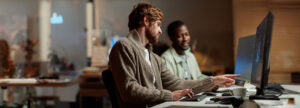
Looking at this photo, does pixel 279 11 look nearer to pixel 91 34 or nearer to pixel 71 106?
pixel 91 34

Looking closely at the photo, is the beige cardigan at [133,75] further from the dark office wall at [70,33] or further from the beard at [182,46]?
the dark office wall at [70,33]

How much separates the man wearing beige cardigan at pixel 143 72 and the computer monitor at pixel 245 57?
101 millimetres

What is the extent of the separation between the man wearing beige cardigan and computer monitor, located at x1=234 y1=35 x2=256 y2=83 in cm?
10

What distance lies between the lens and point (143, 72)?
194cm

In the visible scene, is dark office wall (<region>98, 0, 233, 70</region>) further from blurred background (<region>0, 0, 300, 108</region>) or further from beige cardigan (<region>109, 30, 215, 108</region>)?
beige cardigan (<region>109, 30, 215, 108</region>)

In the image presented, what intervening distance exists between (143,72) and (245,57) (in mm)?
603

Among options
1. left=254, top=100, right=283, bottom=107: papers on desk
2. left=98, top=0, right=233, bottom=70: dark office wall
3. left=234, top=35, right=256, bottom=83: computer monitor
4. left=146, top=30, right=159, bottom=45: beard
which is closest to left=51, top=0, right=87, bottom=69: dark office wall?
left=98, top=0, right=233, bottom=70: dark office wall

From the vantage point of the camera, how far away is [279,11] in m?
4.68

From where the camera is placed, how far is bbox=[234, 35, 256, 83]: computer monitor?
6.07 ft

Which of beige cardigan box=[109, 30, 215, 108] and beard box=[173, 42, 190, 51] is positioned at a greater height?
beard box=[173, 42, 190, 51]

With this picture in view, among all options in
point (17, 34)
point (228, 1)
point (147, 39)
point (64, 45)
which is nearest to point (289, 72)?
point (228, 1)

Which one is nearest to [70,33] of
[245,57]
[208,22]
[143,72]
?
[208,22]

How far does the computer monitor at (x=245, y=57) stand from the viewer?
1849 mm

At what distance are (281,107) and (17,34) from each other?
543cm
